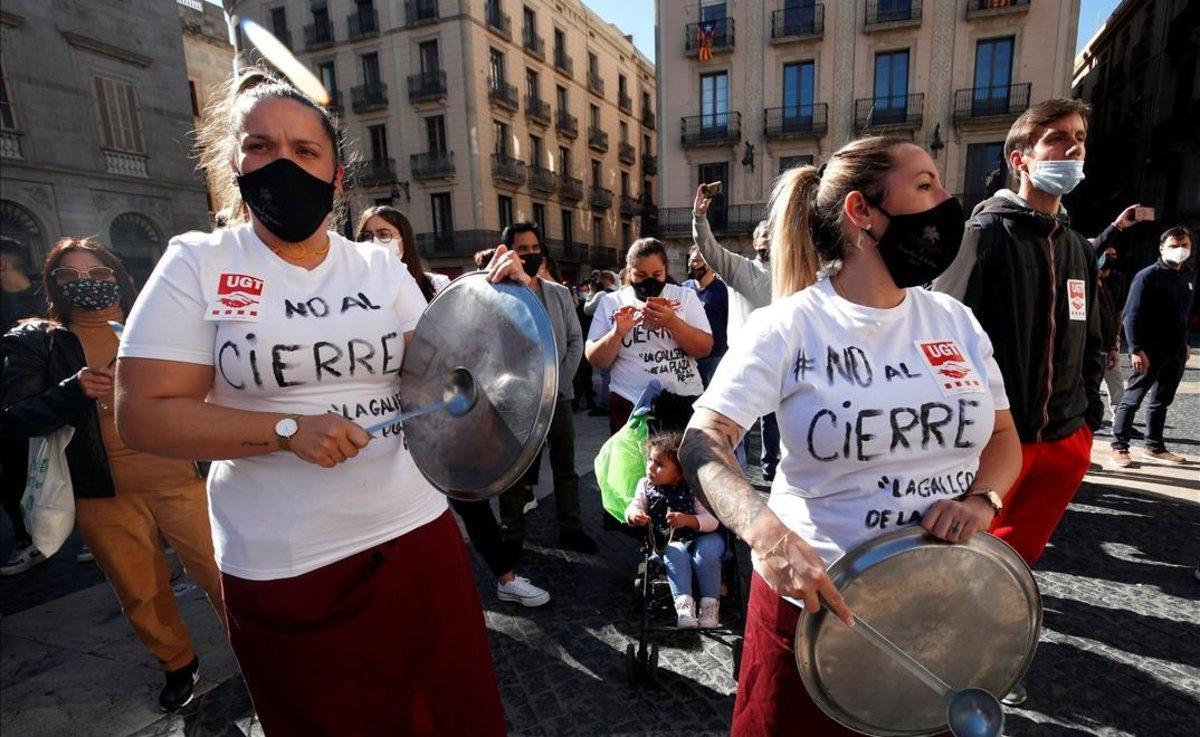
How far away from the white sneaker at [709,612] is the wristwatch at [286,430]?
2.38 meters

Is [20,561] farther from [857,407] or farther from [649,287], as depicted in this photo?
[857,407]

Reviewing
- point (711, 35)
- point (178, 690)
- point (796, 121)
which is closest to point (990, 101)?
point (796, 121)

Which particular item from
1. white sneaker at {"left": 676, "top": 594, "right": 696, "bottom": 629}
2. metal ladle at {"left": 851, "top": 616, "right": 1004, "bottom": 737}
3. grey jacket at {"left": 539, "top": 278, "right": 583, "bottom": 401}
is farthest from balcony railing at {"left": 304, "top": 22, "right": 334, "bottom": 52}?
metal ladle at {"left": 851, "top": 616, "right": 1004, "bottom": 737}

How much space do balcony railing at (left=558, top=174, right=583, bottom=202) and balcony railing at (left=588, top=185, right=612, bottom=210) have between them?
122cm

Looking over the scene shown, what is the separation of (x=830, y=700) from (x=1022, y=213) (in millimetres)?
2168

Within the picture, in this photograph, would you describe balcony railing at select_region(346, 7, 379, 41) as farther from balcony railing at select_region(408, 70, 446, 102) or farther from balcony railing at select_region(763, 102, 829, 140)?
balcony railing at select_region(763, 102, 829, 140)

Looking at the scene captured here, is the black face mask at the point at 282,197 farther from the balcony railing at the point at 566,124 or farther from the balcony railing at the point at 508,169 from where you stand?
the balcony railing at the point at 566,124

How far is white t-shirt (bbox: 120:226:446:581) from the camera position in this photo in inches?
51.2

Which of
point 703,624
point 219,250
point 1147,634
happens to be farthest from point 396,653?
point 1147,634

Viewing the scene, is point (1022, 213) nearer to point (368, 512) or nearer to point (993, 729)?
point (993, 729)

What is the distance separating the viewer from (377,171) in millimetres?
26953

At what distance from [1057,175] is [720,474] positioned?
2.27 meters

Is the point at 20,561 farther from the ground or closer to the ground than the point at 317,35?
closer to the ground

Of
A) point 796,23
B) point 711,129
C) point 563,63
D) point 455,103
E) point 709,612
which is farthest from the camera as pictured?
point 563,63
